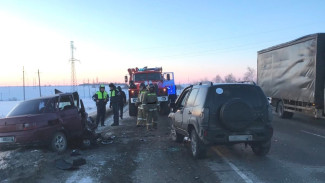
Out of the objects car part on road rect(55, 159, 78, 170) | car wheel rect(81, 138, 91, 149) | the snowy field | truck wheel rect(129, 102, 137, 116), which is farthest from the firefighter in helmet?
the snowy field

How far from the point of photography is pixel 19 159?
7.84 metres

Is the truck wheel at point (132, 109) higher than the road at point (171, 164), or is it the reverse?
the truck wheel at point (132, 109)

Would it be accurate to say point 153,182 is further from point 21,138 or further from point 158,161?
point 21,138

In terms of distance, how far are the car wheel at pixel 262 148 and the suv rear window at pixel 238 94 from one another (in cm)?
88

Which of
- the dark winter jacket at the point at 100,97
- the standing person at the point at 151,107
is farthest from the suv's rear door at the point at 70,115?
the dark winter jacket at the point at 100,97

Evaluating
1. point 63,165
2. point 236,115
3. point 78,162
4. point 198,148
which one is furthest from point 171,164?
point 63,165

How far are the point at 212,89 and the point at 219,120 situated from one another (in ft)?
2.27

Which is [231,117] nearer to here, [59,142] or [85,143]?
[85,143]

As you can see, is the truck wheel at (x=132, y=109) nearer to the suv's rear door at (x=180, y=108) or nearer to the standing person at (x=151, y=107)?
the standing person at (x=151, y=107)

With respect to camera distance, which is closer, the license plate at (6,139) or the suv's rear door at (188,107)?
the license plate at (6,139)

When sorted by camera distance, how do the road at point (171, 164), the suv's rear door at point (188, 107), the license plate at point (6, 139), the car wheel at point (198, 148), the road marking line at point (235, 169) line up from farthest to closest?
the suv's rear door at point (188, 107) < the license plate at point (6, 139) < the car wheel at point (198, 148) < the road at point (171, 164) < the road marking line at point (235, 169)

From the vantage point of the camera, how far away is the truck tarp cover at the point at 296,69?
42.4 ft

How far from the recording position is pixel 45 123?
8.37 meters

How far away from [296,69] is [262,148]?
799 centimetres
